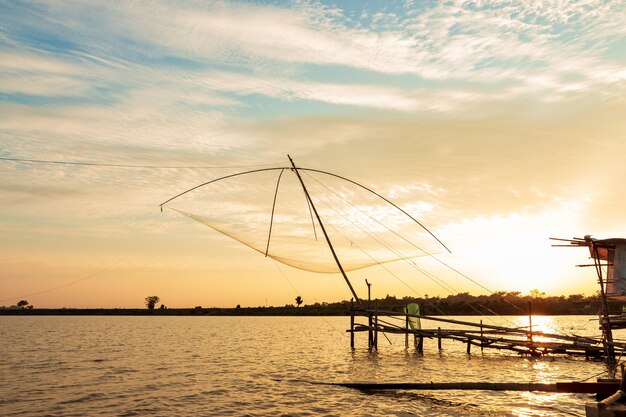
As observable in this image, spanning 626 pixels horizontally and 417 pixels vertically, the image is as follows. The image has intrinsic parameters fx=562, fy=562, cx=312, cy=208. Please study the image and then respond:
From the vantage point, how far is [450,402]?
57.9ft

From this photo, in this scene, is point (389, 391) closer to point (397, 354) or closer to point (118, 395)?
point (118, 395)

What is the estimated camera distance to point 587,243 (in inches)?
857

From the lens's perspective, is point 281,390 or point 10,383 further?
point 10,383

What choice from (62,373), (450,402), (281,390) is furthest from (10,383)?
(450,402)

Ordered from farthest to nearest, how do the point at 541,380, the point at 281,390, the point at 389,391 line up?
1. the point at 541,380
2. the point at 281,390
3. the point at 389,391

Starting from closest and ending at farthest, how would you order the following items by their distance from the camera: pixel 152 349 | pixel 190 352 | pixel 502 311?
1. pixel 190 352
2. pixel 152 349
3. pixel 502 311

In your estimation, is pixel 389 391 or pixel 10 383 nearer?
pixel 389 391

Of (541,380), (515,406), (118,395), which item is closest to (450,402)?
(515,406)

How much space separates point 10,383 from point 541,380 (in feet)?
74.4

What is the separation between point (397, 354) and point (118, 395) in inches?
824

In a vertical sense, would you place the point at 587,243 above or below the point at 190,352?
above

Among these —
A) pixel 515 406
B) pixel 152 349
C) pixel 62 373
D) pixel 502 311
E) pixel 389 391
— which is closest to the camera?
pixel 515 406

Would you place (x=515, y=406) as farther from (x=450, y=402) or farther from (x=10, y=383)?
(x=10, y=383)

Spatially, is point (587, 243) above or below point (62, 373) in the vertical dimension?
above
